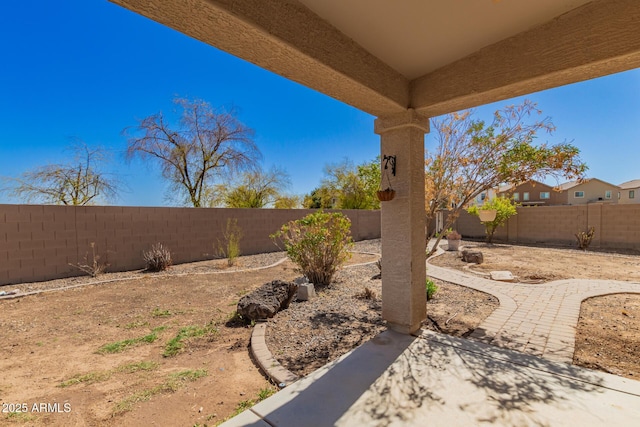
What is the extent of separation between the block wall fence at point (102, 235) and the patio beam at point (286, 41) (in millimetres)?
6780

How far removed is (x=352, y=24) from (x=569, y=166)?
3.23m

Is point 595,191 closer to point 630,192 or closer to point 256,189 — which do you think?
point 630,192

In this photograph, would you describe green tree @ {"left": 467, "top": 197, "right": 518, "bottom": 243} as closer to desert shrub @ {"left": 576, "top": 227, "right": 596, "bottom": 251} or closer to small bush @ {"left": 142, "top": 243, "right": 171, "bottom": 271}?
desert shrub @ {"left": 576, "top": 227, "right": 596, "bottom": 251}

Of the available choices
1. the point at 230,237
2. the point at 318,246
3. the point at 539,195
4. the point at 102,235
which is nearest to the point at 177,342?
the point at 318,246

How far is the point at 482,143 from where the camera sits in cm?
400

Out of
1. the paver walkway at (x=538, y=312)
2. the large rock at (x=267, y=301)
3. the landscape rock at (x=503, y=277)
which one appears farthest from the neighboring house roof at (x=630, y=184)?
the large rock at (x=267, y=301)

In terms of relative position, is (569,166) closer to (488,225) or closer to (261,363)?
(261,363)

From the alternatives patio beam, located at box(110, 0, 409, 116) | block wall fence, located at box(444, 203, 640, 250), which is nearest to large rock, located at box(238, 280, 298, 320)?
patio beam, located at box(110, 0, 409, 116)

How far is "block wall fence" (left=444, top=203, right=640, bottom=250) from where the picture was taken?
937 centimetres

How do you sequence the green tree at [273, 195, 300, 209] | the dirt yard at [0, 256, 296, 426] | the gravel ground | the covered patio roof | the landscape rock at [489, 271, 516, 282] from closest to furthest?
the covered patio roof → the dirt yard at [0, 256, 296, 426] → the gravel ground → the landscape rock at [489, 271, 516, 282] → the green tree at [273, 195, 300, 209]

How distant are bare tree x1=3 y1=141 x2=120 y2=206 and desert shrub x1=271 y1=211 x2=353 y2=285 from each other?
25.0 feet

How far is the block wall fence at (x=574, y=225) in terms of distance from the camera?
9367 mm

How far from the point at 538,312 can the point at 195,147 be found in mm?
12385

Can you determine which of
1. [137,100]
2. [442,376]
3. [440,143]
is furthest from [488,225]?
[137,100]
